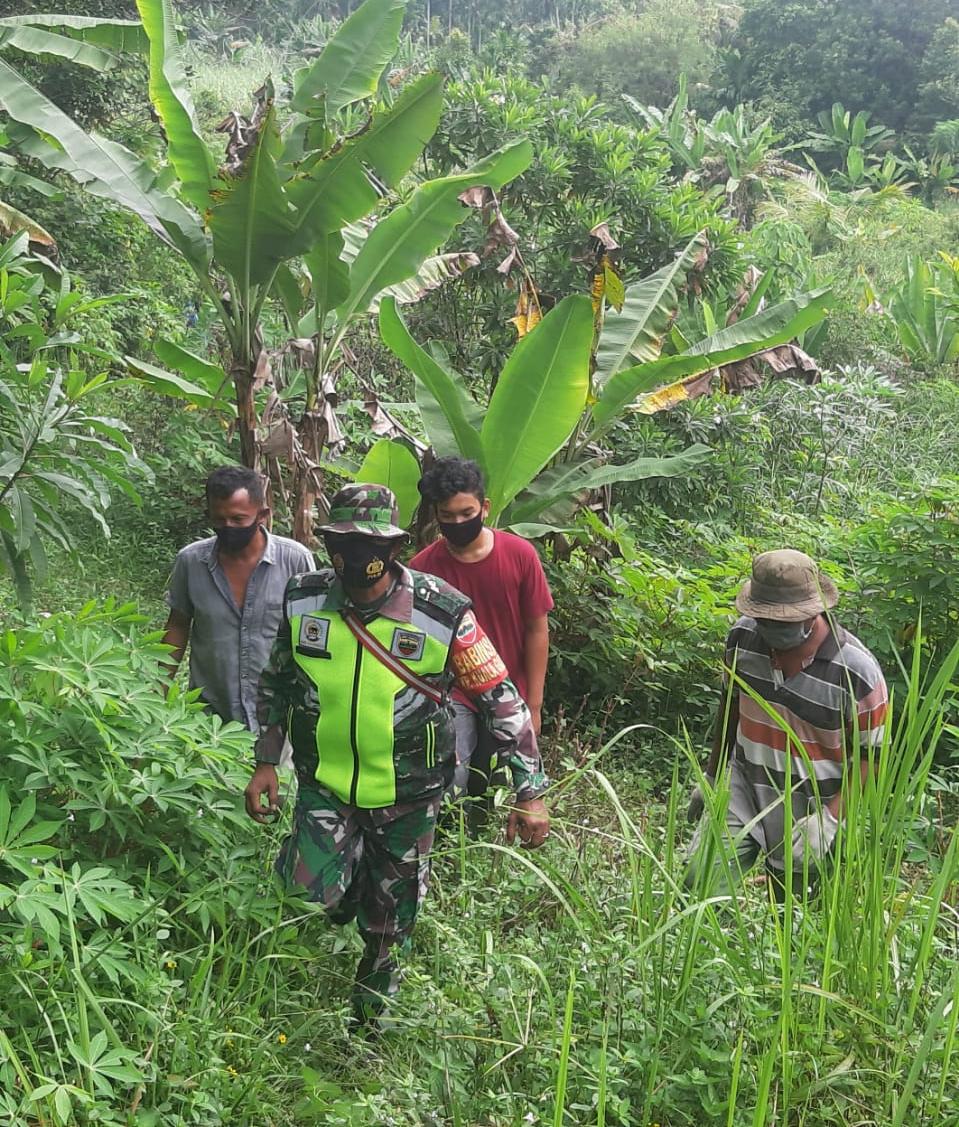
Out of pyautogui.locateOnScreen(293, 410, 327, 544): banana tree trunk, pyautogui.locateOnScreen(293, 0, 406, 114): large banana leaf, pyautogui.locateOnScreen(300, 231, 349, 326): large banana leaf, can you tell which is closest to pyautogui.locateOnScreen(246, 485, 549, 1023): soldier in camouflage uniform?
pyautogui.locateOnScreen(293, 410, 327, 544): banana tree trunk

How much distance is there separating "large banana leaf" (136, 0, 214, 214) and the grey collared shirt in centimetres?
213

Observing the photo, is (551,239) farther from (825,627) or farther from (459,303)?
(825,627)

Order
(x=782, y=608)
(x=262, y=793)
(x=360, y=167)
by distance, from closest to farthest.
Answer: (x=262, y=793) → (x=782, y=608) → (x=360, y=167)

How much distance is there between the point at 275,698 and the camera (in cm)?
301

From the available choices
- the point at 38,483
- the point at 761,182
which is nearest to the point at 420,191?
the point at 38,483

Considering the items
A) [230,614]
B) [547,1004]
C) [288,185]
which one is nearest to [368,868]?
[547,1004]

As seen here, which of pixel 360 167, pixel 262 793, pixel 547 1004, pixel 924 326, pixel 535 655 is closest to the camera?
pixel 547 1004

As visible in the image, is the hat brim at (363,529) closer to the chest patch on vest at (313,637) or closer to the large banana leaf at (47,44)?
the chest patch on vest at (313,637)

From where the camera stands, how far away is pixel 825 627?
3.33 meters

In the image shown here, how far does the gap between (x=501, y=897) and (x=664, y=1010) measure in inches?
31.0

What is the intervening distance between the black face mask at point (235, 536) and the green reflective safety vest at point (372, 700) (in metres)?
0.91

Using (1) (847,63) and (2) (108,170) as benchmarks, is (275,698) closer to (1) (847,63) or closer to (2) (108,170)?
(2) (108,170)

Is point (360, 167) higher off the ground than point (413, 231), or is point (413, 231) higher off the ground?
point (360, 167)

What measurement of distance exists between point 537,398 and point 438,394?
19.6 inches
